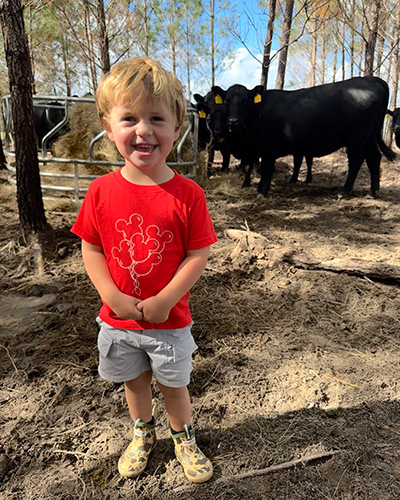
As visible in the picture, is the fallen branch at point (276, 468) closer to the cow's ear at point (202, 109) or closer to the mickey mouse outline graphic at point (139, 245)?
the mickey mouse outline graphic at point (139, 245)

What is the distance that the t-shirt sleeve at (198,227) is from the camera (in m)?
1.22

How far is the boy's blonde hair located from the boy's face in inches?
0.8

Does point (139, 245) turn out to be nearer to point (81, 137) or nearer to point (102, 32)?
point (81, 137)

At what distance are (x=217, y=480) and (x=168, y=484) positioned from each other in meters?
0.18

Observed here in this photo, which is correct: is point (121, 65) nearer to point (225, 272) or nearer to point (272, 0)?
point (225, 272)

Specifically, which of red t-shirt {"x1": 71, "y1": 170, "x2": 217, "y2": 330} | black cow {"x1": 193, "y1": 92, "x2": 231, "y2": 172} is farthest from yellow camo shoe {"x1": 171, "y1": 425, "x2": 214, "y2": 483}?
black cow {"x1": 193, "y1": 92, "x2": 231, "y2": 172}

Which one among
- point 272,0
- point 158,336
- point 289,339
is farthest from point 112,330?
point 272,0

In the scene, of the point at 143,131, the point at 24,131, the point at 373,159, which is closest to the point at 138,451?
the point at 143,131

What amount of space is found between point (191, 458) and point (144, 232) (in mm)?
879

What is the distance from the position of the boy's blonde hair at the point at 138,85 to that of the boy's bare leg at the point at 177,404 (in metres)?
0.96

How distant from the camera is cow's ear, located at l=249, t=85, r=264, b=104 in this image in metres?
6.43

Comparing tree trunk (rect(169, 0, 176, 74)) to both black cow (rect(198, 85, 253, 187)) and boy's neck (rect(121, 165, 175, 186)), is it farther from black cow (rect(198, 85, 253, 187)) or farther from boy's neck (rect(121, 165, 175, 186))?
boy's neck (rect(121, 165, 175, 186))

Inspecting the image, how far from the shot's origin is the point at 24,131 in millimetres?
3061

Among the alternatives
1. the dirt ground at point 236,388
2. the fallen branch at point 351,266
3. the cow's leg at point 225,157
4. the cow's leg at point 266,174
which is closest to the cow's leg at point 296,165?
the cow's leg at point 266,174
